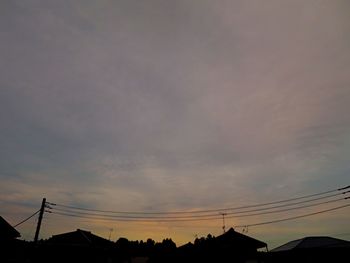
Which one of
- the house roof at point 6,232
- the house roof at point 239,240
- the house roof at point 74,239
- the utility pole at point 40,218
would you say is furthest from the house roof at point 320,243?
the house roof at point 6,232

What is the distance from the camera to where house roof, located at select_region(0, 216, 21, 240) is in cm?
2894

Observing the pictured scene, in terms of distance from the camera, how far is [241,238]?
3300 centimetres

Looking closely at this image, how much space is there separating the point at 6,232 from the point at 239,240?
74.6 ft

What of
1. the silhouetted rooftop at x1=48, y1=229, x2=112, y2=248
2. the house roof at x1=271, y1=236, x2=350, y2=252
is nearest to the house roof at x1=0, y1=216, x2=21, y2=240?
the silhouetted rooftop at x1=48, y1=229, x2=112, y2=248

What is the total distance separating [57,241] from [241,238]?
22680mm

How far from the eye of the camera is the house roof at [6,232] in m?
28.9

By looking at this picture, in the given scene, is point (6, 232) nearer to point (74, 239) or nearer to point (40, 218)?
point (40, 218)

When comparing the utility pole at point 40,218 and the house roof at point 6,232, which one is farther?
the utility pole at point 40,218

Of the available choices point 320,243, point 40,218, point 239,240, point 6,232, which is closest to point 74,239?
point 40,218

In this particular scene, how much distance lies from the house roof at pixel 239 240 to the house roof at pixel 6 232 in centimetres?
2009

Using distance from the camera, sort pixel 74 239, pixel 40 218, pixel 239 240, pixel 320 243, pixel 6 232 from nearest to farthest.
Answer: pixel 6 232
pixel 40 218
pixel 239 240
pixel 320 243
pixel 74 239

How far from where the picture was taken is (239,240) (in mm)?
32969

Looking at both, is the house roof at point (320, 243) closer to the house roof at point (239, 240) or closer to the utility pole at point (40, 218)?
the house roof at point (239, 240)

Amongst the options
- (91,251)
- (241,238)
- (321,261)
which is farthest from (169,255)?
(321,261)
